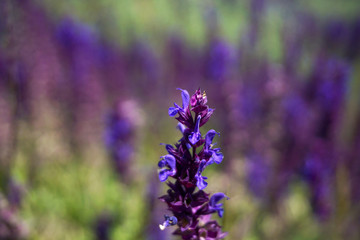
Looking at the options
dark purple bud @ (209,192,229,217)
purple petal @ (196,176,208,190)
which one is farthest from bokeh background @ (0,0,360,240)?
purple petal @ (196,176,208,190)

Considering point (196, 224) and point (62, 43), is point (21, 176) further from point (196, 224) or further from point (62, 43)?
point (196, 224)

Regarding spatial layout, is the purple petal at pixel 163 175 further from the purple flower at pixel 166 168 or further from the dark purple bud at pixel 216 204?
the dark purple bud at pixel 216 204

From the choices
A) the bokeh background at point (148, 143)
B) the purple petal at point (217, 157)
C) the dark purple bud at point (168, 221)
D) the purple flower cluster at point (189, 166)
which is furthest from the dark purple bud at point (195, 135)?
the bokeh background at point (148, 143)

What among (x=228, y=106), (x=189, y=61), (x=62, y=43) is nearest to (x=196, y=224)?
(x=228, y=106)

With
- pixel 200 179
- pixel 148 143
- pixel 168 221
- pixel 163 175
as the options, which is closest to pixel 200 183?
pixel 200 179

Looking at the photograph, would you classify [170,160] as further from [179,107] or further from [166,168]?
[179,107]

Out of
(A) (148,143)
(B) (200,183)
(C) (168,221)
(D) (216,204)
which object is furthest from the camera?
(A) (148,143)

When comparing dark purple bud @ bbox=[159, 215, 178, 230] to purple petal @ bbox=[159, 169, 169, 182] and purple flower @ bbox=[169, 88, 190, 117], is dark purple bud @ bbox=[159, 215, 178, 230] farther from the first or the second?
purple flower @ bbox=[169, 88, 190, 117]
